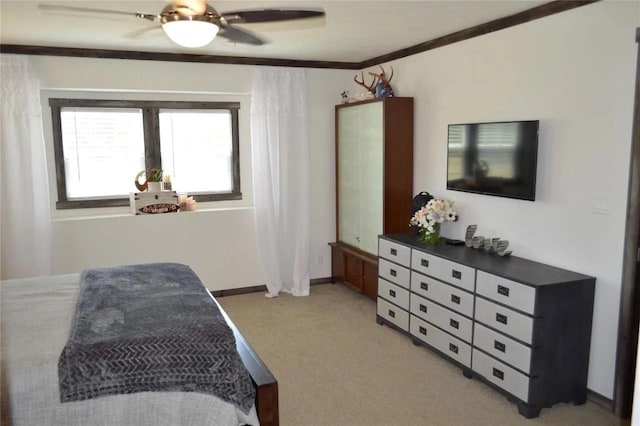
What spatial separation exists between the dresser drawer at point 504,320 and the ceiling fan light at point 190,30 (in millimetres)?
2318

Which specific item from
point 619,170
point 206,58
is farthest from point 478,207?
point 206,58

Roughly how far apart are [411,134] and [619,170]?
6.88 feet

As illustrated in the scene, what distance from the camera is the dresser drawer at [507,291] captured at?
9.57ft

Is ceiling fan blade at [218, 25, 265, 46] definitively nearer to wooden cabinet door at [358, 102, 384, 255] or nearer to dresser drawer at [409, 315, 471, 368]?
wooden cabinet door at [358, 102, 384, 255]

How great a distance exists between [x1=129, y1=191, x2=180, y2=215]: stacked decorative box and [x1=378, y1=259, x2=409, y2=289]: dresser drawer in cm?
217

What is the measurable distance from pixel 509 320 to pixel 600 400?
743mm

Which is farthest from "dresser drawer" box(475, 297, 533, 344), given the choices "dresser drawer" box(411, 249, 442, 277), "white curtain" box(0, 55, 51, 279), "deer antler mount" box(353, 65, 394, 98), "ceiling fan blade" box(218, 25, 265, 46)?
"white curtain" box(0, 55, 51, 279)

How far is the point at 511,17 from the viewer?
3.53m

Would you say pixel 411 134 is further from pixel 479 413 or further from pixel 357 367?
pixel 479 413

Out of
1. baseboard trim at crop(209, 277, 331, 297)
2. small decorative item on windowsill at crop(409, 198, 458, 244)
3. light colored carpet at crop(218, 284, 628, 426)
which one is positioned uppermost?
small decorative item on windowsill at crop(409, 198, 458, 244)

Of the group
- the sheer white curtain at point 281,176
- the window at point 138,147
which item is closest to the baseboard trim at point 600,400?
the sheer white curtain at point 281,176

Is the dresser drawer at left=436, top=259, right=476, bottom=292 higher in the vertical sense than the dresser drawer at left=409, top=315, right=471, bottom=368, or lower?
higher

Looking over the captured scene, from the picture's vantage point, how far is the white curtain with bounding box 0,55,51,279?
432cm

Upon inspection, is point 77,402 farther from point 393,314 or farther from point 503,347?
point 393,314
